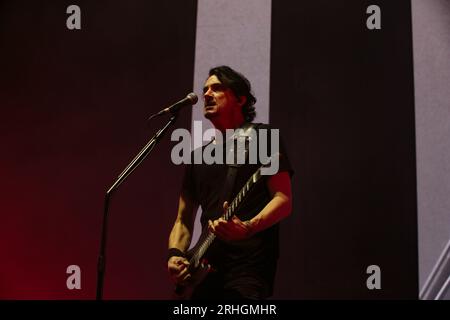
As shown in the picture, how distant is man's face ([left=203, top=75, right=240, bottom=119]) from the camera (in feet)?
8.65

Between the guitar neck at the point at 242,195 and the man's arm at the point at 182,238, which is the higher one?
the guitar neck at the point at 242,195

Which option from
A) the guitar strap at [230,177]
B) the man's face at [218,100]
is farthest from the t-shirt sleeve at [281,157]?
the man's face at [218,100]

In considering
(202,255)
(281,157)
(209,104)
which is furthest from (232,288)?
(209,104)

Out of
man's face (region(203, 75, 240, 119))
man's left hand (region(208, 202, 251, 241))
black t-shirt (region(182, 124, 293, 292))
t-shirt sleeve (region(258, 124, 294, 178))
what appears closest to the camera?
man's left hand (region(208, 202, 251, 241))

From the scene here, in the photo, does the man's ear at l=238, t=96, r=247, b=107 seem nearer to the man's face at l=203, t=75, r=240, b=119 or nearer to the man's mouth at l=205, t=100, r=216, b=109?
the man's face at l=203, t=75, r=240, b=119

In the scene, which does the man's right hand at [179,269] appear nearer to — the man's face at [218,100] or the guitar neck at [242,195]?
the guitar neck at [242,195]

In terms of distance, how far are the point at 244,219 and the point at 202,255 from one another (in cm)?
24

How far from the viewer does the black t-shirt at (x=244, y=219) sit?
227cm

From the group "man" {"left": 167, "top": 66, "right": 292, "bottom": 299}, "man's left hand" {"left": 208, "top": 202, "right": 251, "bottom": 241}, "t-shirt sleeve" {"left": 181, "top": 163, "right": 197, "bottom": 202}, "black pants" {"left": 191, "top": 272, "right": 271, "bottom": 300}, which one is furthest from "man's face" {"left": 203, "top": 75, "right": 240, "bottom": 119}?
"black pants" {"left": 191, "top": 272, "right": 271, "bottom": 300}

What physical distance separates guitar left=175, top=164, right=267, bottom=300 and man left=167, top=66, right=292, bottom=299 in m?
0.02

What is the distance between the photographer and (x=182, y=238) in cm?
254

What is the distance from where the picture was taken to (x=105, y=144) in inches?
129

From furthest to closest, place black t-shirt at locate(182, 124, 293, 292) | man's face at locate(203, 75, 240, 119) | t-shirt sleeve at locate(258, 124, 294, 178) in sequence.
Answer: man's face at locate(203, 75, 240, 119) < t-shirt sleeve at locate(258, 124, 294, 178) < black t-shirt at locate(182, 124, 293, 292)

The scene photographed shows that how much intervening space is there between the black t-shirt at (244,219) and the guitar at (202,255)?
23mm
